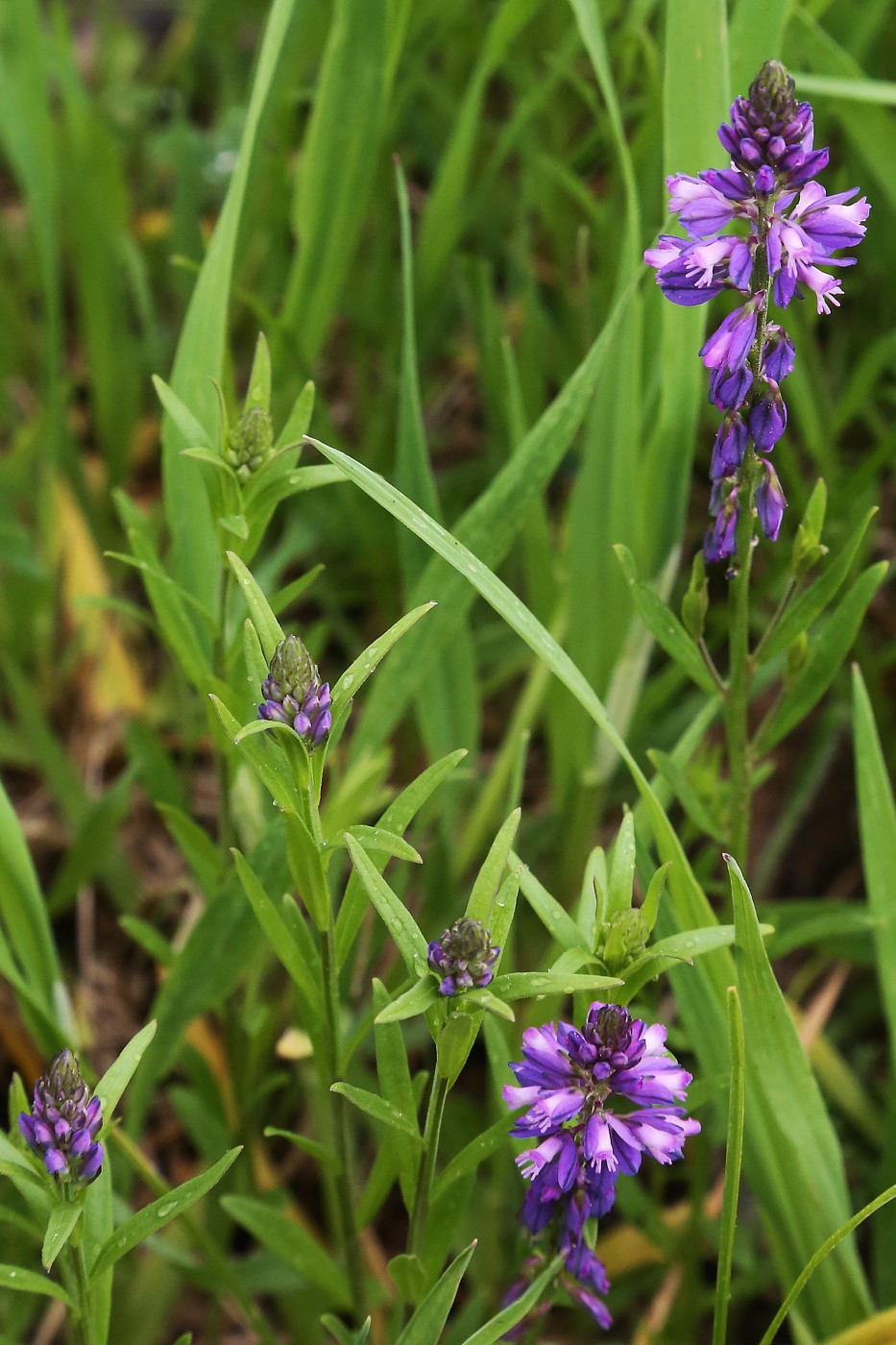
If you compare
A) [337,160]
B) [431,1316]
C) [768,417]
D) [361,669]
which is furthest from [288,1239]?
[337,160]

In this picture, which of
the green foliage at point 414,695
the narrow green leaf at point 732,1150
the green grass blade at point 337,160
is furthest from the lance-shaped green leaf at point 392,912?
the green grass blade at point 337,160

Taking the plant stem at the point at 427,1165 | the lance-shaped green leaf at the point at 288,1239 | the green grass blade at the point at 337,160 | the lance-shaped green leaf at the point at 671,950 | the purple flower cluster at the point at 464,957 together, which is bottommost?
the lance-shaped green leaf at the point at 288,1239

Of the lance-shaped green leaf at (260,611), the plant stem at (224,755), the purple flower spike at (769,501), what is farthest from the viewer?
the plant stem at (224,755)

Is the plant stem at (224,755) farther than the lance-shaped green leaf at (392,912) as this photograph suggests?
Yes

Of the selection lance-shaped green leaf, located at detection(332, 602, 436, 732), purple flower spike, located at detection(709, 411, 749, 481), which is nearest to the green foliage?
lance-shaped green leaf, located at detection(332, 602, 436, 732)

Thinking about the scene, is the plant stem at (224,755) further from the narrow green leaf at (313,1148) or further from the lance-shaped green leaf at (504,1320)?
the lance-shaped green leaf at (504,1320)

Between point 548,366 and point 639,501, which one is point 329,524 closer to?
point 548,366

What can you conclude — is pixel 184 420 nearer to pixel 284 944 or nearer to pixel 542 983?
pixel 284 944

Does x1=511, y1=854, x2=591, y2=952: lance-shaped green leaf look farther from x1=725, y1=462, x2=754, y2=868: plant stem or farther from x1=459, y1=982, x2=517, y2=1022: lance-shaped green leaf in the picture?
x1=725, y1=462, x2=754, y2=868: plant stem
